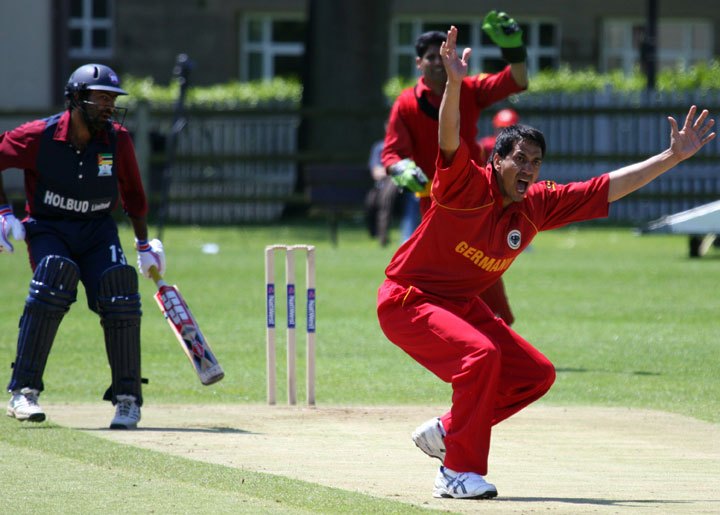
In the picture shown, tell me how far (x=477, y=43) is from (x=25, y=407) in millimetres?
31037

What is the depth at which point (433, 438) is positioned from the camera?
6.05 metres

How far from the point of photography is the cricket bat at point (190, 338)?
7750 mm

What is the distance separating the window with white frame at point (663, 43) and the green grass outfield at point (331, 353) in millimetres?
20111

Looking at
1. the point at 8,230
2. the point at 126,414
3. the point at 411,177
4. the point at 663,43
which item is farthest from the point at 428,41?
the point at 663,43

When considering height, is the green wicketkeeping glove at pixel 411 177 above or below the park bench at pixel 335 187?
above

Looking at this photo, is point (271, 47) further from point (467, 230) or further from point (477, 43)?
point (467, 230)

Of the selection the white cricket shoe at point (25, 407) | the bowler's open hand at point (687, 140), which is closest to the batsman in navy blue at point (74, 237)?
the white cricket shoe at point (25, 407)

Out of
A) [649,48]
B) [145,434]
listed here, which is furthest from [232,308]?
[649,48]

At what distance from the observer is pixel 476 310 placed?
6230 mm

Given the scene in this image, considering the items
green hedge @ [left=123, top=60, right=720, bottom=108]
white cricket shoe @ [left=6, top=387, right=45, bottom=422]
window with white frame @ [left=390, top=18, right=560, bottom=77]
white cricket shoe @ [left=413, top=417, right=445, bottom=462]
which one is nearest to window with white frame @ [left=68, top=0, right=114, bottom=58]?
green hedge @ [left=123, top=60, right=720, bottom=108]

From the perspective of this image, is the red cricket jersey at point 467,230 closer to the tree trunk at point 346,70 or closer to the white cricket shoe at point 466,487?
the white cricket shoe at point 466,487

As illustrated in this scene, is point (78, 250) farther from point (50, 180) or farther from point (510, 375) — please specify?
point (510, 375)

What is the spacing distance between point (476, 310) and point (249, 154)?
704 inches

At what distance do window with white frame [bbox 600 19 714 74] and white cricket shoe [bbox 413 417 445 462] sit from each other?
32988 mm
